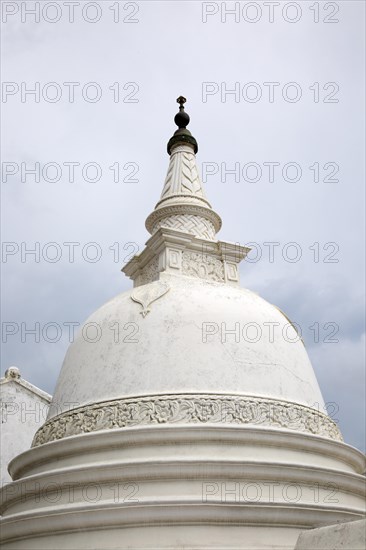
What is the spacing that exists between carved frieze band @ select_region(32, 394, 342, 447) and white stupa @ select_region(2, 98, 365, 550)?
0.02 meters

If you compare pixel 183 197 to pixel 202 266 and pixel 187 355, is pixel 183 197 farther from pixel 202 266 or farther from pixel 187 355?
pixel 187 355

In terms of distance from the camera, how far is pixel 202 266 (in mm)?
15320

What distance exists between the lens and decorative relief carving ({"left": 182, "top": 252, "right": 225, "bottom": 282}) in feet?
49.4

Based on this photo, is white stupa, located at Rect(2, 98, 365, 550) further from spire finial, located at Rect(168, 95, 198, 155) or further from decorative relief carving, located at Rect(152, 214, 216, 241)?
spire finial, located at Rect(168, 95, 198, 155)

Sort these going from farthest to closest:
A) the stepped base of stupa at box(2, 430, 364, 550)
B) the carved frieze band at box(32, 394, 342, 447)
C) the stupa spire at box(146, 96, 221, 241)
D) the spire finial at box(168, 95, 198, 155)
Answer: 1. the spire finial at box(168, 95, 198, 155)
2. the stupa spire at box(146, 96, 221, 241)
3. the carved frieze band at box(32, 394, 342, 447)
4. the stepped base of stupa at box(2, 430, 364, 550)

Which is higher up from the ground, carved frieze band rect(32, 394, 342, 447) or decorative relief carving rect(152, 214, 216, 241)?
decorative relief carving rect(152, 214, 216, 241)

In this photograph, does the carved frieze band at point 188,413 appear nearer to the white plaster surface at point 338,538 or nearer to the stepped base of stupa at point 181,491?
the stepped base of stupa at point 181,491

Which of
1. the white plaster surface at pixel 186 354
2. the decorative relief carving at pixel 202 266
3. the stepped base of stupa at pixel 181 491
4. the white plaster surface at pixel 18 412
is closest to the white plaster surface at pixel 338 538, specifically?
the stepped base of stupa at pixel 181 491

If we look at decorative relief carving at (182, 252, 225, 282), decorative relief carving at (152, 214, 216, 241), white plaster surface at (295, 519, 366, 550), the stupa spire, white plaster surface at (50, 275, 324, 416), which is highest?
the stupa spire

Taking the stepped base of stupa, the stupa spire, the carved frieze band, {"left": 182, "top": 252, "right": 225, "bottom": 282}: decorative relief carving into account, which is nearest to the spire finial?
the stupa spire

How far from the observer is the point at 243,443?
36.1 ft

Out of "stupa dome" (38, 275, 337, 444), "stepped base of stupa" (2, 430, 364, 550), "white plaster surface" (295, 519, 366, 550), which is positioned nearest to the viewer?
"white plaster surface" (295, 519, 366, 550)

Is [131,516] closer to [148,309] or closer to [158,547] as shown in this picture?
[158,547]

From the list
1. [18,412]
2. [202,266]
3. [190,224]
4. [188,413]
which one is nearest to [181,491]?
[188,413]
